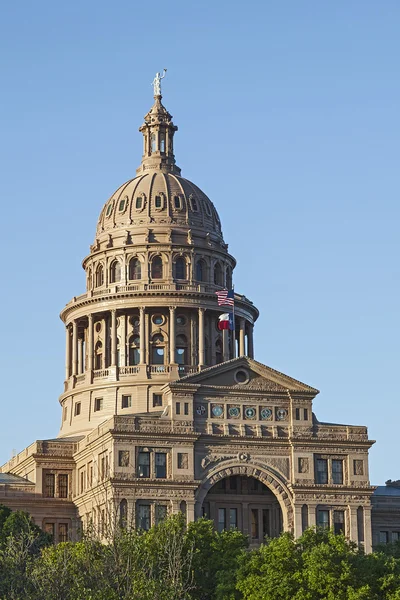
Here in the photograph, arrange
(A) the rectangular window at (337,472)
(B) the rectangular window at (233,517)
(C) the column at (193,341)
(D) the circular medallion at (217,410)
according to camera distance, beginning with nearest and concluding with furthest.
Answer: (D) the circular medallion at (217,410) → (A) the rectangular window at (337,472) → (B) the rectangular window at (233,517) → (C) the column at (193,341)

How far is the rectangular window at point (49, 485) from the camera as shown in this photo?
489ft

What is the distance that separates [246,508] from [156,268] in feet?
117

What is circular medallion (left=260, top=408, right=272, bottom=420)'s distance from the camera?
139625 millimetres

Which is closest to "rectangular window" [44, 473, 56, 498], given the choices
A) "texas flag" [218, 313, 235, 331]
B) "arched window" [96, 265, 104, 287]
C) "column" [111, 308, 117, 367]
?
"column" [111, 308, 117, 367]

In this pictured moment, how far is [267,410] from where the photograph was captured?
140 metres

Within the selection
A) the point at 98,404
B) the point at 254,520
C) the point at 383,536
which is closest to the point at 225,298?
the point at 98,404

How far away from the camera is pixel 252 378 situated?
141 m

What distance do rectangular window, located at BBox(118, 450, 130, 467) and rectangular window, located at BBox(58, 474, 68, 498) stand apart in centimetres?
1705

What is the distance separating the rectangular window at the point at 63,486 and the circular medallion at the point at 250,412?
21643mm

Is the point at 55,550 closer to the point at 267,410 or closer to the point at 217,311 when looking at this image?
the point at 267,410

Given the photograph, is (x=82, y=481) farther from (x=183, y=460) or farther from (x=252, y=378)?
(x=252, y=378)

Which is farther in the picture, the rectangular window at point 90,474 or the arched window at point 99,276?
the arched window at point 99,276

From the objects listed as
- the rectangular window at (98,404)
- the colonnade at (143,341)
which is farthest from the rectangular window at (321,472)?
the rectangular window at (98,404)

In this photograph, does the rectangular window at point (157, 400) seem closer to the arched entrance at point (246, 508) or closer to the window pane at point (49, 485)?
the window pane at point (49, 485)
